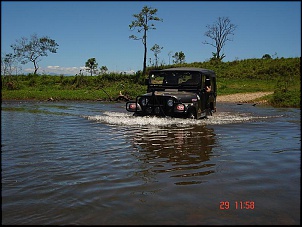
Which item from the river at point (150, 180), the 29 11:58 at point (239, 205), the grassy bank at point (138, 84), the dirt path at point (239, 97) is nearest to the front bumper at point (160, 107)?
the river at point (150, 180)

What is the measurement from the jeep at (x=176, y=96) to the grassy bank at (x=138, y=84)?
25.4ft

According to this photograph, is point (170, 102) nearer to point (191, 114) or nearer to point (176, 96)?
point (176, 96)

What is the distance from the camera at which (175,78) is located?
33.8 ft

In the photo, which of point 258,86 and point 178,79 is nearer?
point 178,79

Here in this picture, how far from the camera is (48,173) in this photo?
160 inches

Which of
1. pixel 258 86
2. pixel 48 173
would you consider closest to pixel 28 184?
pixel 48 173

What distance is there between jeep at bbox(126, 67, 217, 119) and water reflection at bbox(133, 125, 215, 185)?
1.06 m

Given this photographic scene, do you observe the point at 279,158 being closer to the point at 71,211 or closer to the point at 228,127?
the point at 71,211

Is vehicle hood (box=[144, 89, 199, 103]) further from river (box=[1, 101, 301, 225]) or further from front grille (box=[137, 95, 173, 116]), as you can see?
river (box=[1, 101, 301, 225])

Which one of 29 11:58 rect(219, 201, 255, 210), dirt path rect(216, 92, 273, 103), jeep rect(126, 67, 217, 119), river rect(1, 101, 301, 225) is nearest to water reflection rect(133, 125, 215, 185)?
river rect(1, 101, 301, 225)

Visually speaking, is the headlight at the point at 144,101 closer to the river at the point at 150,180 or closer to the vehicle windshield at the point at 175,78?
the vehicle windshield at the point at 175,78

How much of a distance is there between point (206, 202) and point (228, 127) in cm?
580

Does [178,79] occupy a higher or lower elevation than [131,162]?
higher

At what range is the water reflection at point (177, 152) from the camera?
4.11 meters
